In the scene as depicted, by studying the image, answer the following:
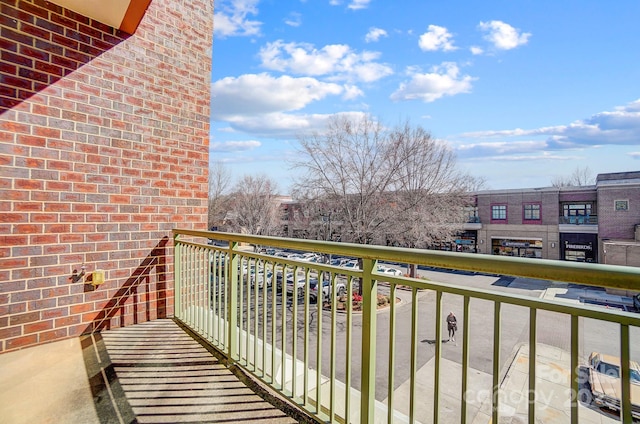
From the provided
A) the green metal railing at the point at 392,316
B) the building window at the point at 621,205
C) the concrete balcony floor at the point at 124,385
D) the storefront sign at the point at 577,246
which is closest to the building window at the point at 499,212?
the storefront sign at the point at 577,246

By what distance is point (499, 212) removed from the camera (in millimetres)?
23500

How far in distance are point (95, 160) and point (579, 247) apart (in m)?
27.1

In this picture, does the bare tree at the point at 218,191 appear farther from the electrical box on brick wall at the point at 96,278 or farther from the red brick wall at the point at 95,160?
the electrical box on brick wall at the point at 96,278

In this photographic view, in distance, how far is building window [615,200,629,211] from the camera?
670 inches

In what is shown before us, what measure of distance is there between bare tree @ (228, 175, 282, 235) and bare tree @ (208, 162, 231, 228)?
30.2 inches

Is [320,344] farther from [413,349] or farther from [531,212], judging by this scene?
[531,212]

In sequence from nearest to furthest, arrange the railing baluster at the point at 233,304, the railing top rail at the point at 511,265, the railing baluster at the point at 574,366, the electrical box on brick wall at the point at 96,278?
the railing top rail at the point at 511,265 < the railing baluster at the point at 574,366 < the railing baluster at the point at 233,304 < the electrical box on brick wall at the point at 96,278

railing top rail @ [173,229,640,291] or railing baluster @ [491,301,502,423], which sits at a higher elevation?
railing top rail @ [173,229,640,291]

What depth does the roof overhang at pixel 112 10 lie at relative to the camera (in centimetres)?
243

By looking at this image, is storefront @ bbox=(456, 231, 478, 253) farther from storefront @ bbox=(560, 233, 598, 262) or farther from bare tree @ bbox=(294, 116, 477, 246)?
bare tree @ bbox=(294, 116, 477, 246)

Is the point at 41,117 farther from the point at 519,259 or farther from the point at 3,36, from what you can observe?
the point at 519,259

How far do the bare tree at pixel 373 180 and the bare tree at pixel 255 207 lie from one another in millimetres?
10593

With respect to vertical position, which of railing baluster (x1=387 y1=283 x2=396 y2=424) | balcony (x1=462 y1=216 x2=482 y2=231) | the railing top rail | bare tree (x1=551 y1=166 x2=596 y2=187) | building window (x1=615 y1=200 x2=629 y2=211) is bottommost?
balcony (x1=462 y1=216 x2=482 y2=231)

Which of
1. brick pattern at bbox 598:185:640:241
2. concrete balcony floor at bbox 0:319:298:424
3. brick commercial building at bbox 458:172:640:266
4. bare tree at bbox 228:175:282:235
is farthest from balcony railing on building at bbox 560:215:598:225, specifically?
concrete balcony floor at bbox 0:319:298:424
